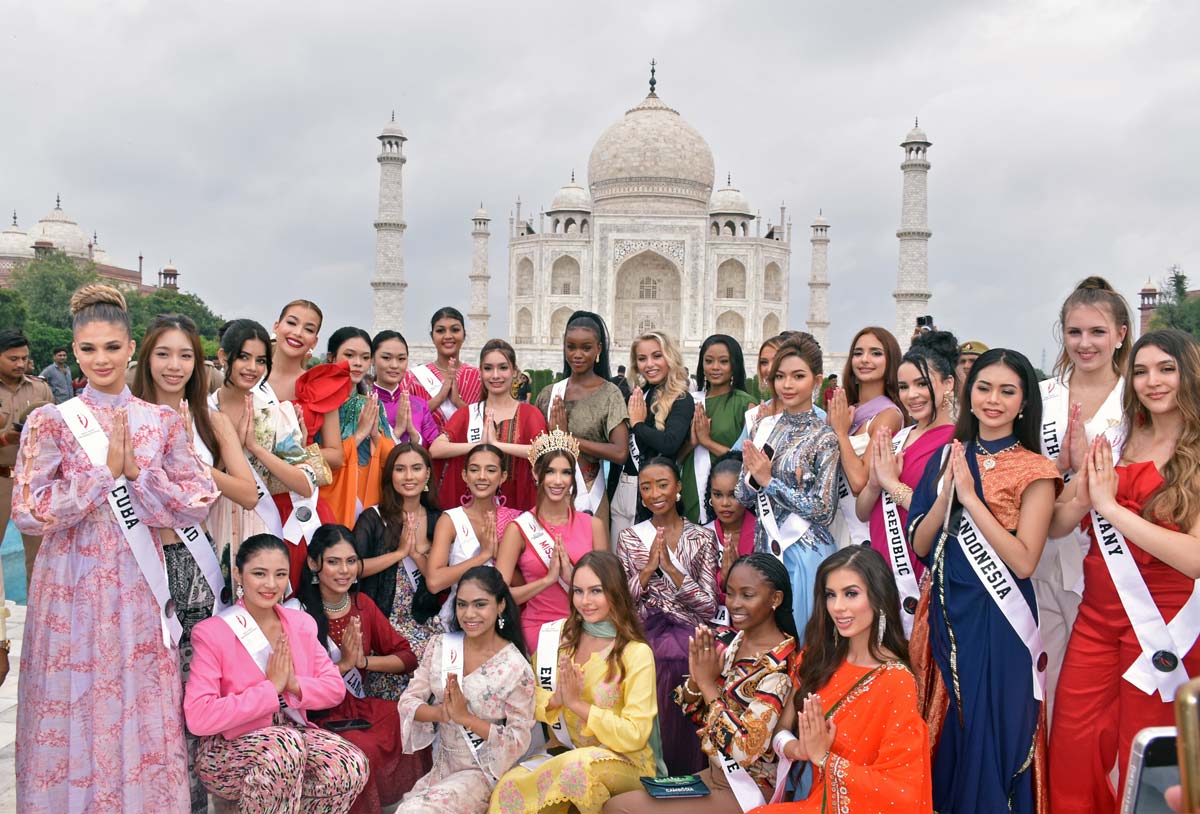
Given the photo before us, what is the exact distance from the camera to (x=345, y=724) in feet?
11.6

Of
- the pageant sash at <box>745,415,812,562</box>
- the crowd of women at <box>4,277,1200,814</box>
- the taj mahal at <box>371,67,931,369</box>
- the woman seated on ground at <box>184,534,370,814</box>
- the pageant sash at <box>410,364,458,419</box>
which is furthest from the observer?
the taj mahal at <box>371,67,931,369</box>

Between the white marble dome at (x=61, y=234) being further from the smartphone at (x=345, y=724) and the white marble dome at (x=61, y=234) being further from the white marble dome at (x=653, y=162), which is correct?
the smartphone at (x=345, y=724)

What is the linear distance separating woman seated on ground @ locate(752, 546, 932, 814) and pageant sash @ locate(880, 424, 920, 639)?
619mm

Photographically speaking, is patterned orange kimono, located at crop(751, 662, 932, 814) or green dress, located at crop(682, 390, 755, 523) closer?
patterned orange kimono, located at crop(751, 662, 932, 814)

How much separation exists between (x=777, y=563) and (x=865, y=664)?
19.2 inches

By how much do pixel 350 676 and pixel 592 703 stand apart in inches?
38.2

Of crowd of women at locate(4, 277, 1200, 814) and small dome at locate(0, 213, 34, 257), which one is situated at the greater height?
small dome at locate(0, 213, 34, 257)

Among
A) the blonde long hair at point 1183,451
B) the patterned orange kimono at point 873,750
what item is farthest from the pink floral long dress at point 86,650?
the blonde long hair at point 1183,451

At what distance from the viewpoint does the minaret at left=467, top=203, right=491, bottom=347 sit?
34.8 meters

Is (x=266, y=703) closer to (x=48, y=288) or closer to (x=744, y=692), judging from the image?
(x=744, y=692)

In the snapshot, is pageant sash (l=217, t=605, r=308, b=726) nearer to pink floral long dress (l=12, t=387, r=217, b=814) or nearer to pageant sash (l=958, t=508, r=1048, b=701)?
pink floral long dress (l=12, t=387, r=217, b=814)

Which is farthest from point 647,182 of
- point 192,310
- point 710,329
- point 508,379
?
point 508,379

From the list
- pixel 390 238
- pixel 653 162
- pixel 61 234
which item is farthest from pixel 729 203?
pixel 61 234

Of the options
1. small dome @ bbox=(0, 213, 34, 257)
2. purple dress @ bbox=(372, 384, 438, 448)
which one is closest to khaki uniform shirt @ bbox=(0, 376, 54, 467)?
purple dress @ bbox=(372, 384, 438, 448)
